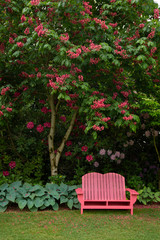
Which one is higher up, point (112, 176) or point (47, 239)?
point (112, 176)

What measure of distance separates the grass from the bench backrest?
12.7 inches

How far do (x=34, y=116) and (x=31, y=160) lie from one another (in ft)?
3.83

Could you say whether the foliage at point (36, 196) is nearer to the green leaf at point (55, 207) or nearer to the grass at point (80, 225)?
the green leaf at point (55, 207)

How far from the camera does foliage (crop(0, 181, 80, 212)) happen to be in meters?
5.55

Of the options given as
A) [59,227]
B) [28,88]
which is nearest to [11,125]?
[28,88]

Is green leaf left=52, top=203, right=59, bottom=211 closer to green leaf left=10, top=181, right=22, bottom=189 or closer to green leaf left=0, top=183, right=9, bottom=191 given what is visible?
green leaf left=10, top=181, right=22, bottom=189

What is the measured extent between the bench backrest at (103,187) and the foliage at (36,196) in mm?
365

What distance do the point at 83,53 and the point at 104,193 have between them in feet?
9.17

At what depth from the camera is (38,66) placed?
590 cm

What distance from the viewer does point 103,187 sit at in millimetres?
5770

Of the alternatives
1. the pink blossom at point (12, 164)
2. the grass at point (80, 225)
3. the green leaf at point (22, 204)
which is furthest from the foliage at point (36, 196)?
the pink blossom at point (12, 164)

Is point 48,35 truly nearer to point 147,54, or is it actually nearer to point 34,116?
point 147,54

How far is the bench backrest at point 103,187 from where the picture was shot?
5.65 metres

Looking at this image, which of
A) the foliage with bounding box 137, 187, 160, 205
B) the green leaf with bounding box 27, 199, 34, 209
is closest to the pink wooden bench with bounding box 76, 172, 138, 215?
the foliage with bounding box 137, 187, 160, 205
